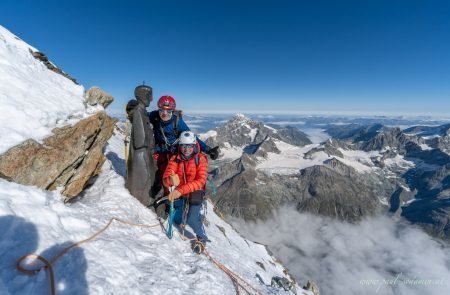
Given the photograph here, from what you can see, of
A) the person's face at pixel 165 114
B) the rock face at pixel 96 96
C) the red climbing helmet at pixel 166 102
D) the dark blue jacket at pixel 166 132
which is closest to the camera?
the red climbing helmet at pixel 166 102

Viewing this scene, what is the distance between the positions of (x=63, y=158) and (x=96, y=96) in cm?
425

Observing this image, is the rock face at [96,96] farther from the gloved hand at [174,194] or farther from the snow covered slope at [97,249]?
the gloved hand at [174,194]

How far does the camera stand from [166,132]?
42.1ft

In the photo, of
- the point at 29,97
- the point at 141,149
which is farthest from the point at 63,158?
the point at 141,149

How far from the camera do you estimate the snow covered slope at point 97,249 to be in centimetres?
613

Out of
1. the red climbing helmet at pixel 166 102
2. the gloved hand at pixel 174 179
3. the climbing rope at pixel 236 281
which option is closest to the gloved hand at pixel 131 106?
the red climbing helmet at pixel 166 102

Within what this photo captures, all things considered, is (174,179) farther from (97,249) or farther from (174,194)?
(97,249)

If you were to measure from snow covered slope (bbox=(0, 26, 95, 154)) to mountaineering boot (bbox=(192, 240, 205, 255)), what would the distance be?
6980 millimetres

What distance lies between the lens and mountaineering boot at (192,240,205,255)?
36.2 feet

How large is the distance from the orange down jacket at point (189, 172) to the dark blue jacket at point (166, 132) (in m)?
1.29

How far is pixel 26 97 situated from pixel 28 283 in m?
7.46

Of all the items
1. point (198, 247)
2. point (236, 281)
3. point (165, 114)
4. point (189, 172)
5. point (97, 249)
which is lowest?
point (236, 281)

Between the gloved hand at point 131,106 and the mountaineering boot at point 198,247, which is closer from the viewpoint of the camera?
the mountaineering boot at point 198,247

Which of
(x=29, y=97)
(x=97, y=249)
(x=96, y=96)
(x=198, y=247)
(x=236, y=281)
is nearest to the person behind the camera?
(x=97, y=249)
